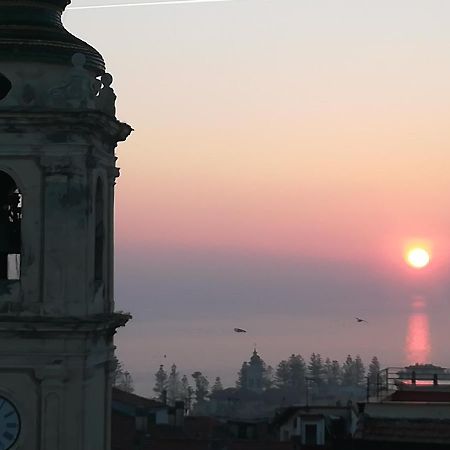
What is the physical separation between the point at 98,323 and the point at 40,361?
75 cm

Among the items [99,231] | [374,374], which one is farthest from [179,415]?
[99,231]

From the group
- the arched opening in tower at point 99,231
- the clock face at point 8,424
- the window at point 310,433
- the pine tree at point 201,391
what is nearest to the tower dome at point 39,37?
the arched opening in tower at point 99,231

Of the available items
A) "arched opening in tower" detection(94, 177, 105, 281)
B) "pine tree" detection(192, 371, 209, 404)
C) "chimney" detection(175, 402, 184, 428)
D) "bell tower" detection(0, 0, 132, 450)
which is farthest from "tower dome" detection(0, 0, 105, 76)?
"pine tree" detection(192, 371, 209, 404)

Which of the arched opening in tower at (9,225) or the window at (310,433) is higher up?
the arched opening in tower at (9,225)

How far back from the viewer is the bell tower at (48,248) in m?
14.9

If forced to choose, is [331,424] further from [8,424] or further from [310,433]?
[8,424]

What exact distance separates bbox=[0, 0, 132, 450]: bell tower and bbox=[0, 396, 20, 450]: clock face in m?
0.01

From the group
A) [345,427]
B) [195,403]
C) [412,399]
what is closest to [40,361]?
[412,399]

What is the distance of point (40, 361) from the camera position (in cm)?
1500

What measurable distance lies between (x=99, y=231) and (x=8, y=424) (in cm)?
246

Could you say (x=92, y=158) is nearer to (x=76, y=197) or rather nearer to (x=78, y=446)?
(x=76, y=197)

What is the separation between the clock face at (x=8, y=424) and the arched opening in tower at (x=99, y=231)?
1.77 meters

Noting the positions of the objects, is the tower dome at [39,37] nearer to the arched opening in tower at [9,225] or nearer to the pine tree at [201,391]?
the arched opening in tower at [9,225]

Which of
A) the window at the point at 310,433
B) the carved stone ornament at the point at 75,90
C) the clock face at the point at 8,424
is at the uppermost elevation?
the carved stone ornament at the point at 75,90
